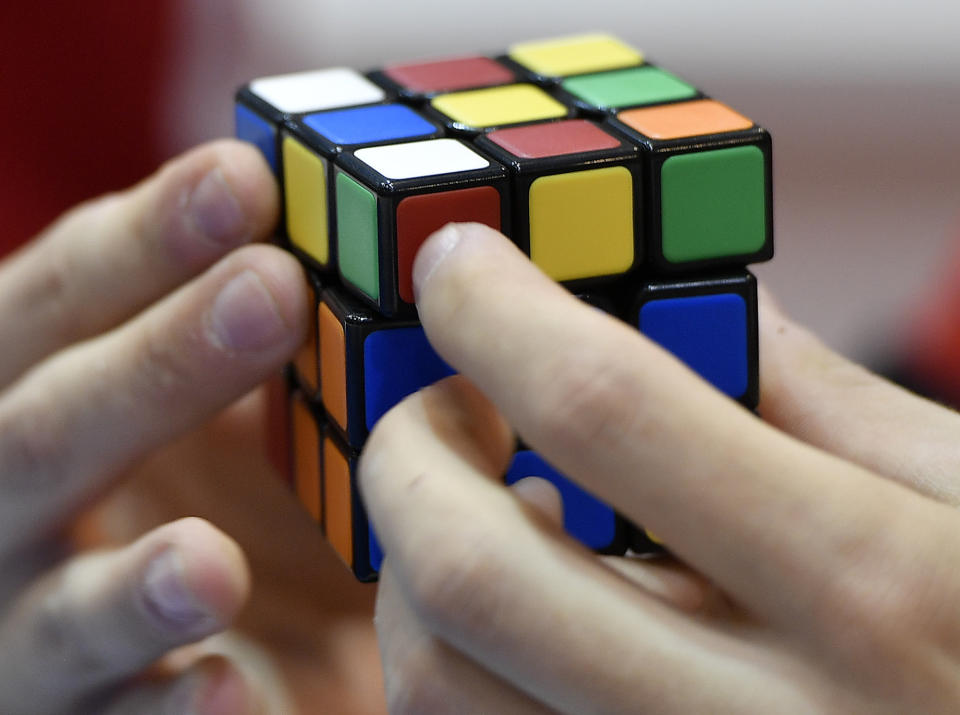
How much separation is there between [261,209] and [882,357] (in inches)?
41.8

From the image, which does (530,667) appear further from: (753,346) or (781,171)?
(781,171)

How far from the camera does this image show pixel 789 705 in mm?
518

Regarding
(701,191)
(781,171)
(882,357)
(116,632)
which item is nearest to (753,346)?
(701,191)

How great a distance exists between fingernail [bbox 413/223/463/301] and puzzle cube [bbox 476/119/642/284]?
0.05 m

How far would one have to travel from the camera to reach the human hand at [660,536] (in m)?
0.51

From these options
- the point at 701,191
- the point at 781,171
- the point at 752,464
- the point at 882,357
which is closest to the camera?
the point at 752,464

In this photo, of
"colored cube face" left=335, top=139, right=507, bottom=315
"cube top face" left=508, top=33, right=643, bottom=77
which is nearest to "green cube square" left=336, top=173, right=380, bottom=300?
"colored cube face" left=335, top=139, right=507, bottom=315

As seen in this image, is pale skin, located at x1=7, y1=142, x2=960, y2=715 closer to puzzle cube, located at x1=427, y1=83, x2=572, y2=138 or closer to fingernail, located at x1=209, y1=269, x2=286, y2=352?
fingernail, located at x1=209, y1=269, x2=286, y2=352

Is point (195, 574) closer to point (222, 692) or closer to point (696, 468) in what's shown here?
point (222, 692)

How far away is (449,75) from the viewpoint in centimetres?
79

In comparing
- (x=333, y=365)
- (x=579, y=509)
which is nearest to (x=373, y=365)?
(x=333, y=365)

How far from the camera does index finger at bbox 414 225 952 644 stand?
503 millimetres

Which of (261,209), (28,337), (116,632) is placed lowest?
(116,632)

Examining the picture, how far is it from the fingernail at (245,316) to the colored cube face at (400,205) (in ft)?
0.24
